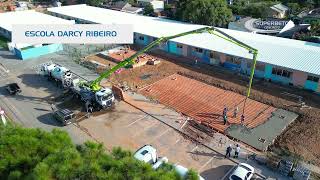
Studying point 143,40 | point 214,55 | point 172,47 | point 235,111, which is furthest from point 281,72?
point 143,40

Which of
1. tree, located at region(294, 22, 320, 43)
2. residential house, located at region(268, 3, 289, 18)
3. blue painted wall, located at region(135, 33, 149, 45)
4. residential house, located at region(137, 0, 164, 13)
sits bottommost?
blue painted wall, located at region(135, 33, 149, 45)

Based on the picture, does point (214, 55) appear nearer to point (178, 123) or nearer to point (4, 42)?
point (178, 123)

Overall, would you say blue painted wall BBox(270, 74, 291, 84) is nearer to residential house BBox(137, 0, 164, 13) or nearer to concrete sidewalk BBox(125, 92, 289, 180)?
concrete sidewalk BBox(125, 92, 289, 180)

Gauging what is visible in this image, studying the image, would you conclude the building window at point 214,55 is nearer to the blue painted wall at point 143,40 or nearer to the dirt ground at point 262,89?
the dirt ground at point 262,89

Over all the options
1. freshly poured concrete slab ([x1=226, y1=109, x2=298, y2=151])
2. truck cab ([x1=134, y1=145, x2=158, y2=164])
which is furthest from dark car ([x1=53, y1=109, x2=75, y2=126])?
freshly poured concrete slab ([x1=226, y1=109, x2=298, y2=151])

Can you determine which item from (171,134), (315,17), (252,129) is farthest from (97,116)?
(315,17)
